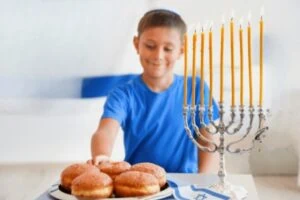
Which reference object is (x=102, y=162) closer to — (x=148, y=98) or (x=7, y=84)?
(x=148, y=98)

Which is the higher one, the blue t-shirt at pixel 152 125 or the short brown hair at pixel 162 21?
the short brown hair at pixel 162 21

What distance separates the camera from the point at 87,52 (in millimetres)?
1784

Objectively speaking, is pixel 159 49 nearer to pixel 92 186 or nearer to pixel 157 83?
pixel 157 83

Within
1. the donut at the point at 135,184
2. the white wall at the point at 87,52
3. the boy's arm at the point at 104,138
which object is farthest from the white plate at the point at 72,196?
the white wall at the point at 87,52

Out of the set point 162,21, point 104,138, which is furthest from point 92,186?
point 162,21

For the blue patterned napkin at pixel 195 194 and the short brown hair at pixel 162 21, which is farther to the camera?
the short brown hair at pixel 162 21

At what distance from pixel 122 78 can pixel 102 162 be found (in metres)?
0.91

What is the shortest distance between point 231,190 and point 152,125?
43 cm

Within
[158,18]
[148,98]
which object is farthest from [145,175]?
[158,18]

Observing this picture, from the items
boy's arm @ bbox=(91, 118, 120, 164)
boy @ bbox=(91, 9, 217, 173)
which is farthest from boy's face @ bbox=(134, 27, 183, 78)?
boy's arm @ bbox=(91, 118, 120, 164)

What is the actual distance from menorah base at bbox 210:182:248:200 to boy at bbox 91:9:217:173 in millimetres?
325

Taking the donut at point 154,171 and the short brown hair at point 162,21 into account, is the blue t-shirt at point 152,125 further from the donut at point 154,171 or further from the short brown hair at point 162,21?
the donut at point 154,171

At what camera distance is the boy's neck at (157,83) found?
1280mm

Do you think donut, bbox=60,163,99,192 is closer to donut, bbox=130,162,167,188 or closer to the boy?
donut, bbox=130,162,167,188
